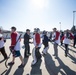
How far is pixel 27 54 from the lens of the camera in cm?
1064

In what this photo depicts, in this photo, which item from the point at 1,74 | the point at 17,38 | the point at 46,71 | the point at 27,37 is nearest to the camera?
the point at 1,74

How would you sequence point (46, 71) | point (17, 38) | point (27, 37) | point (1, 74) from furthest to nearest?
1. point (27, 37)
2. point (17, 38)
3. point (46, 71)
4. point (1, 74)

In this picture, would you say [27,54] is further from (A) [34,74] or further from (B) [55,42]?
(A) [34,74]

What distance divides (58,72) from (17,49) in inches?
87.3

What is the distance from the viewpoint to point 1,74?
5.98 meters

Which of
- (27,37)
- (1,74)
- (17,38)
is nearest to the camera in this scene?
(1,74)

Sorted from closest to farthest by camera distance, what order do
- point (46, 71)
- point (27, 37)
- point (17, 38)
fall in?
point (46, 71), point (17, 38), point (27, 37)

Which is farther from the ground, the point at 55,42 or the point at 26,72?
the point at 55,42

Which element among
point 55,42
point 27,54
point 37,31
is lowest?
point 27,54

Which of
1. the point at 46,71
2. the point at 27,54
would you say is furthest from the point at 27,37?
the point at 46,71

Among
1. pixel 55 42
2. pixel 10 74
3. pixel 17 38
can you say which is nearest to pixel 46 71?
pixel 10 74

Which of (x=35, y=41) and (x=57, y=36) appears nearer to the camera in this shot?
(x=35, y=41)

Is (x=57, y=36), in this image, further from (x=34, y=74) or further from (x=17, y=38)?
(x=34, y=74)

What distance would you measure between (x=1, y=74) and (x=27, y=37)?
4.37 metres
